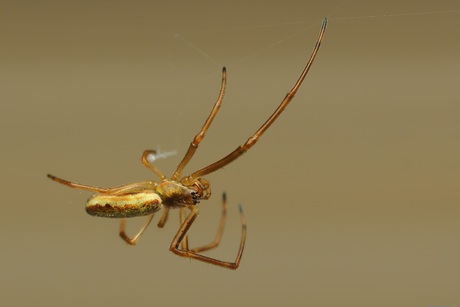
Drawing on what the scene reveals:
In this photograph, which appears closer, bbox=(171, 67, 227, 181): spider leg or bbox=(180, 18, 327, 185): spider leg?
bbox=(180, 18, 327, 185): spider leg

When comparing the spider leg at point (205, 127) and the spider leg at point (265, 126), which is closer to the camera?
the spider leg at point (265, 126)

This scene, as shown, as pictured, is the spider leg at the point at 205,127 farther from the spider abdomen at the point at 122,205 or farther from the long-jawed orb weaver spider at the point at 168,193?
the spider abdomen at the point at 122,205

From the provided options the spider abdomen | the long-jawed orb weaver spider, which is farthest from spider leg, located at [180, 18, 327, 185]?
the spider abdomen

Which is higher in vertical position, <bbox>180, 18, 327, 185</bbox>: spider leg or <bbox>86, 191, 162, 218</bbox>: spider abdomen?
<bbox>180, 18, 327, 185</bbox>: spider leg

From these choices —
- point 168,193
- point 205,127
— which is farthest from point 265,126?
point 168,193

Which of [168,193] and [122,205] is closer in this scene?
[122,205]

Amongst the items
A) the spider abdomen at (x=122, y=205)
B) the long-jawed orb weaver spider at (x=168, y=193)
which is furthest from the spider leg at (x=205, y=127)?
the spider abdomen at (x=122, y=205)

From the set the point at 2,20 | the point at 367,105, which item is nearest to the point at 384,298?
the point at 367,105

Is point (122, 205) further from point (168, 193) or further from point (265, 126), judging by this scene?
point (265, 126)

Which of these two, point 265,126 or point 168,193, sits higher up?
point 265,126

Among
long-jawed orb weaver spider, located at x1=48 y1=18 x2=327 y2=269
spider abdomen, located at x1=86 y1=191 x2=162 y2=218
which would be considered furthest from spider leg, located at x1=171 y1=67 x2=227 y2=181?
spider abdomen, located at x1=86 y1=191 x2=162 y2=218

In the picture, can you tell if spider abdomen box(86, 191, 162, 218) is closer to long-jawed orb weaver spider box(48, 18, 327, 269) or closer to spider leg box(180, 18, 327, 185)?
long-jawed orb weaver spider box(48, 18, 327, 269)
